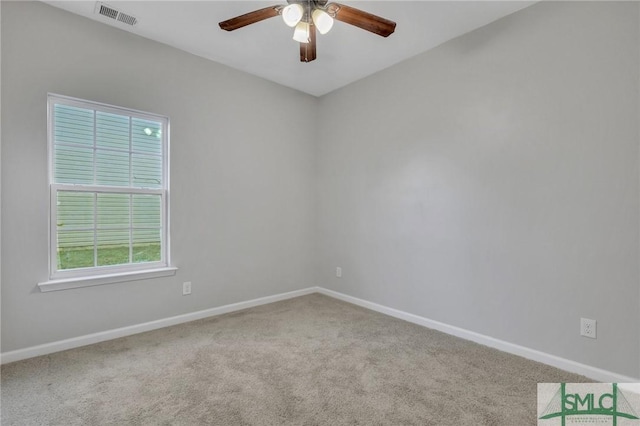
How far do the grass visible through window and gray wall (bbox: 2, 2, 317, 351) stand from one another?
5.7 inches

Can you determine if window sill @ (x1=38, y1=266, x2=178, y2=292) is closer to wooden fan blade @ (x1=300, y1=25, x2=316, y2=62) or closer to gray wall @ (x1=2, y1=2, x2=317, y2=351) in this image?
gray wall @ (x1=2, y1=2, x2=317, y2=351)

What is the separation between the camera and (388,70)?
3.30m

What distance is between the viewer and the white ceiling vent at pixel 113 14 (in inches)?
93.0

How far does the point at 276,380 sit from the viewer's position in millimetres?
2014

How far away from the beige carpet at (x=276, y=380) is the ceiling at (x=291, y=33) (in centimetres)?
269

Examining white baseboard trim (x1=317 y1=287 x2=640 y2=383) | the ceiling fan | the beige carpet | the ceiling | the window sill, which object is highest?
the ceiling

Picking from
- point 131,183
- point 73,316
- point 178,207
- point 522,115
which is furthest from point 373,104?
point 73,316

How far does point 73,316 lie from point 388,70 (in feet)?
12.2

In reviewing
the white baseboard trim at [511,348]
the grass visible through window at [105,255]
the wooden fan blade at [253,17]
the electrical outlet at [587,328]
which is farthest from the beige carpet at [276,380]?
the wooden fan blade at [253,17]

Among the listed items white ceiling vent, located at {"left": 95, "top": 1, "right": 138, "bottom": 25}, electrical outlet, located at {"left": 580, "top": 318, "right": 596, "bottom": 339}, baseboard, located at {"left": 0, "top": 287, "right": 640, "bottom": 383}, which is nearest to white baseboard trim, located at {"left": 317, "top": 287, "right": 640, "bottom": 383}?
baseboard, located at {"left": 0, "top": 287, "right": 640, "bottom": 383}

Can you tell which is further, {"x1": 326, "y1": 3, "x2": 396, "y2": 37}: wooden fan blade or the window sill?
the window sill

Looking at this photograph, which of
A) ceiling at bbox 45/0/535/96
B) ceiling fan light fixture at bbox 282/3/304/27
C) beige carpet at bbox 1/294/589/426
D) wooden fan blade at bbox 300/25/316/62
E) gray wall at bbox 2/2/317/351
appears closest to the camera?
beige carpet at bbox 1/294/589/426

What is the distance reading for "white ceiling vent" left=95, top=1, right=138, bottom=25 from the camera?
2363 mm

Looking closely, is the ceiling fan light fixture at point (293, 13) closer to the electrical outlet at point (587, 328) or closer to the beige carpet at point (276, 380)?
the beige carpet at point (276, 380)
